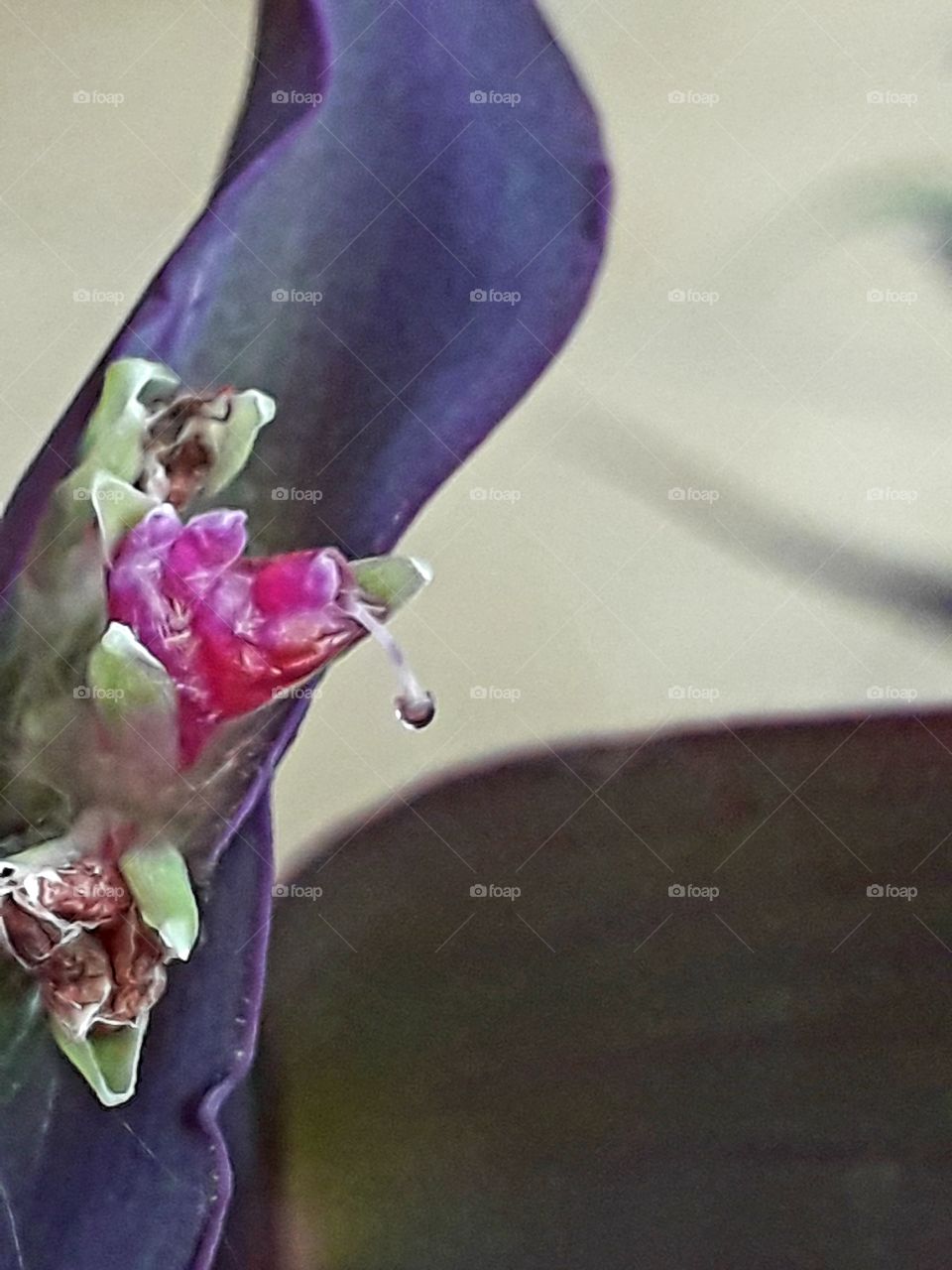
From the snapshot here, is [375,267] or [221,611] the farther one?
[375,267]

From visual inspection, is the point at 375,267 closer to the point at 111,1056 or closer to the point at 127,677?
the point at 127,677

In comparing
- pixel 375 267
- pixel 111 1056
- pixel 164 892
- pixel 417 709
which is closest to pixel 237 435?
pixel 375 267

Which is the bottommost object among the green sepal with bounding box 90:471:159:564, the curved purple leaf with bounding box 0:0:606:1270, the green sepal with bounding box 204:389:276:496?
the green sepal with bounding box 90:471:159:564

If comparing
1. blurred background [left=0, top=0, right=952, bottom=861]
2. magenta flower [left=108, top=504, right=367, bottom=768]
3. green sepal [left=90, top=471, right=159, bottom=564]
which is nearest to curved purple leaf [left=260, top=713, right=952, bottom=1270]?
blurred background [left=0, top=0, right=952, bottom=861]

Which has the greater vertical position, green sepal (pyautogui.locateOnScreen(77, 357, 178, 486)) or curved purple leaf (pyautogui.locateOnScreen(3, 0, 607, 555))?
curved purple leaf (pyautogui.locateOnScreen(3, 0, 607, 555))

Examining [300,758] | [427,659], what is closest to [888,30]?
[427,659]

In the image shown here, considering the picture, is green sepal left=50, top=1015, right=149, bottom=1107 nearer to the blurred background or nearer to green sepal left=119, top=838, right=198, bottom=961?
green sepal left=119, top=838, right=198, bottom=961
